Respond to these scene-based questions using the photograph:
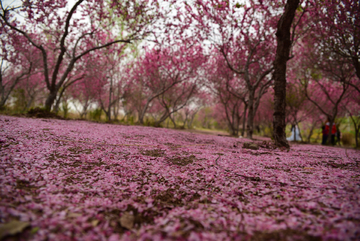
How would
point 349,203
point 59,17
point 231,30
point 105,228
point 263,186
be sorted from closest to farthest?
point 105,228 → point 349,203 → point 263,186 → point 59,17 → point 231,30

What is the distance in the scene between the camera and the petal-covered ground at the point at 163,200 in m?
1.25

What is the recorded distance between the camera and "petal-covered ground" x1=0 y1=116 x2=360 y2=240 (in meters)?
1.25

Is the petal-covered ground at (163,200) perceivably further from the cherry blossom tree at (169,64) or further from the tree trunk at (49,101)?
the cherry blossom tree at (169,64)

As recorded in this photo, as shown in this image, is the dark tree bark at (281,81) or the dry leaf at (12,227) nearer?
the dry leaf at (12,227)

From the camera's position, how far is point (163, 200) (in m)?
1.85

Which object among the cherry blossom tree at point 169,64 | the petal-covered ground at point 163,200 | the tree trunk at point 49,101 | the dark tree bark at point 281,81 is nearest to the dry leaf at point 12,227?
the petal-covered ground at point 163,200

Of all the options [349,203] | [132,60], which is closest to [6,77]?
[132,60]

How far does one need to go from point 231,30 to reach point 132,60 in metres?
9.82

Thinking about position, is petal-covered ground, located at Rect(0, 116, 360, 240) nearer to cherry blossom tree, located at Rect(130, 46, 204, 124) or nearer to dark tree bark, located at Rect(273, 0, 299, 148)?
dark tree bark, located at Rect(273, 0, 299, 148)

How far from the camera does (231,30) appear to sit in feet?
32.9

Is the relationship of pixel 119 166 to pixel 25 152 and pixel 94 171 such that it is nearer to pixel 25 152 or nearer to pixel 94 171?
pixel 94 171

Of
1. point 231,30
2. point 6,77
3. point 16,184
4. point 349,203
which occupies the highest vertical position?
point 231,30

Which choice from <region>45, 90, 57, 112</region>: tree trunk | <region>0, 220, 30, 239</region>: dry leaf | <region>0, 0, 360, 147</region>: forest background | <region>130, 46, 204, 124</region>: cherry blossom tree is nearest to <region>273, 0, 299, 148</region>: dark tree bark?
<region>0, 0, 360, 147</region>: forest background

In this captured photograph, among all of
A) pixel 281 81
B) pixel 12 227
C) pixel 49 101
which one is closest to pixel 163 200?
pixel 12 227
